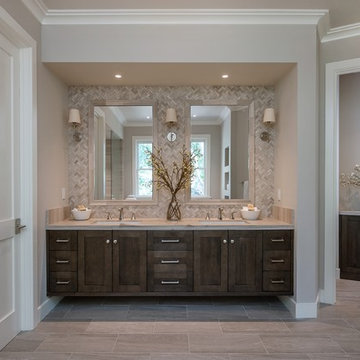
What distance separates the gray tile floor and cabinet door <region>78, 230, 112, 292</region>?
0.88 ft

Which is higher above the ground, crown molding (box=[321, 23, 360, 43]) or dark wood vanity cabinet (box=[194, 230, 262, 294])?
crown molding (box=[321, 23, 360, 43])

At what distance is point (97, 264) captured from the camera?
3.08m

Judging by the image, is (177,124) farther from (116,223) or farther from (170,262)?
(170,262)

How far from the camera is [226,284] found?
3.08m

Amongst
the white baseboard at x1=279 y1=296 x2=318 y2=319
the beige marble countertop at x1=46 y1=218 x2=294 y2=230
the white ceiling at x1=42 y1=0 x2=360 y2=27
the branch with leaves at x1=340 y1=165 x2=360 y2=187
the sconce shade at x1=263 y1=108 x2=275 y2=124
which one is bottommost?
the white baseboard at x1=279 y1=296 x2=318 y2=319

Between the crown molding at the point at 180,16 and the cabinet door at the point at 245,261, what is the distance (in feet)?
6.43

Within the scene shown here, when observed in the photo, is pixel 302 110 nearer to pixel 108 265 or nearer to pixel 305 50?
pixel 305 50

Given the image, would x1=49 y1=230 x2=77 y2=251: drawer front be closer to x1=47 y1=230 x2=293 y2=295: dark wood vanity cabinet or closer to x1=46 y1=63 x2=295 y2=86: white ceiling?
x1=47 y1=230 x2=293 y2=295: dark wood vanity cabinet

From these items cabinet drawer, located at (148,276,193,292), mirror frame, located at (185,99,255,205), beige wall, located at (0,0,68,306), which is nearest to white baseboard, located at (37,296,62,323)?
beige wall, located at (0,0,68,306)

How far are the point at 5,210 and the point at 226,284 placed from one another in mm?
2033

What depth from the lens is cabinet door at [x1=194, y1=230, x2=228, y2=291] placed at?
3082 mm

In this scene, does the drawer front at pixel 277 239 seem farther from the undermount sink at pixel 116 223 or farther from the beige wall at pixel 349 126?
the beige wall at pixel 349 126

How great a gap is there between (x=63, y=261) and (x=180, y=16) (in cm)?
250

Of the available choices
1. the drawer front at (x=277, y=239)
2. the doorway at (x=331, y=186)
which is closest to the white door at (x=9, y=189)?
the drawer front at (x=277, y=239)
